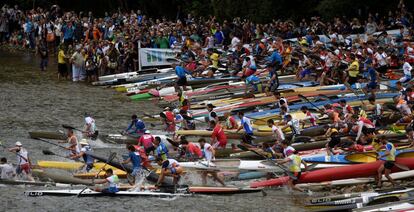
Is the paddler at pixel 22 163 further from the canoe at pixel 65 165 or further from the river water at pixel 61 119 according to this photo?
the canoe at pixel 65 165

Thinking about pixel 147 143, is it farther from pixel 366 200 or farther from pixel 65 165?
pixel 366 200

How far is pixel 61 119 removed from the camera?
3847 centimetres

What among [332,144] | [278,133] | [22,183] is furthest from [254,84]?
[22,183]

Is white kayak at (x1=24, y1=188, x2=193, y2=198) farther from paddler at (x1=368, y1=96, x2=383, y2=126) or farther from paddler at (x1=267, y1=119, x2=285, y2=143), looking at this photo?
paddler at (x1=368, y1=96, x2=383, y2=126)

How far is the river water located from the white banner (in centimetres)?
295

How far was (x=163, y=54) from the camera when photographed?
48.0 meters

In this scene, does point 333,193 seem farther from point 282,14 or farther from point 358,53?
point 282,14

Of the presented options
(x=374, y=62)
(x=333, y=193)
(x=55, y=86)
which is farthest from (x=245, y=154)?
(x=55, y=86)

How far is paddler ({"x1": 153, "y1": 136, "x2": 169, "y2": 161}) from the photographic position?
97.6ft

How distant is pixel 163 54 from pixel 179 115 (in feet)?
41.7

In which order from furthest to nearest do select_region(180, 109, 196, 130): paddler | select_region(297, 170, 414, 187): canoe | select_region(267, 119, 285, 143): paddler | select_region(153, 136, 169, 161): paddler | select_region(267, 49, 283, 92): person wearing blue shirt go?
select_region(267, 49, 283, 92): person wearing blue shirt
select_region(180, 109, 196, 130): paddler
select_region(267, 119, 285, 143): paddler
select_region(153, 136, 169, 161): paddler
select_region(297, 170, 414, 187): canoe

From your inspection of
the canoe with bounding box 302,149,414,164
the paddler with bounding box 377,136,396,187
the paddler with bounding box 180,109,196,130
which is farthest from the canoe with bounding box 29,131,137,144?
the paddler with bounding box 377,136,396,187

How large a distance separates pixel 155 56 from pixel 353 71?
1195cm

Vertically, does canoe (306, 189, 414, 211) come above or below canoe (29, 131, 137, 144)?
below
